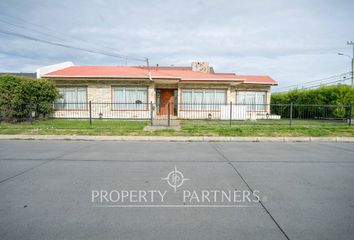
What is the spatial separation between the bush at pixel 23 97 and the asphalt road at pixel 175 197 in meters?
8.16

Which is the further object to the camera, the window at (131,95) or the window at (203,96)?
the window at (203,96)

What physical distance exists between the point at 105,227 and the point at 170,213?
0.86 metres

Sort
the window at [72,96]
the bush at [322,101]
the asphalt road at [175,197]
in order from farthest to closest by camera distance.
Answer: the window at [72,96] < the bush at [322,101] < the asphalt road at [175,197]

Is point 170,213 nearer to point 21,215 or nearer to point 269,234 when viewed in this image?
point 269,234

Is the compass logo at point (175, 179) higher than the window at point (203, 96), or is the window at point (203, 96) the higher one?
the window at point (203, 96)

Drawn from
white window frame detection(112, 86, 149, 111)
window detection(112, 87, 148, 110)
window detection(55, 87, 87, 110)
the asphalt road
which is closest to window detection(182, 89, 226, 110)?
white window frame detection(112, 86, 149, 111)

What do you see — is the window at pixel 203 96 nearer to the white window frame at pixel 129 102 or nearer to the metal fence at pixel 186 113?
the metal fence at pixel 186 113

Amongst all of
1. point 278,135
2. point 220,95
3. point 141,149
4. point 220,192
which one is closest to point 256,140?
point 278,135

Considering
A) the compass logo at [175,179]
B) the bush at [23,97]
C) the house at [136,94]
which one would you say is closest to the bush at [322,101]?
the house at [136,94]

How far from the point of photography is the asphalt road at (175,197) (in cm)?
246

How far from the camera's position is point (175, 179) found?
4238 mm

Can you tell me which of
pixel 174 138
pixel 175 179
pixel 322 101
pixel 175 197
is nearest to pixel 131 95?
pixel 174 138

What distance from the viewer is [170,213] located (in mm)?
2869

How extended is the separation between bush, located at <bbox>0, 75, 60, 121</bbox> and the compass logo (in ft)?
36.2
